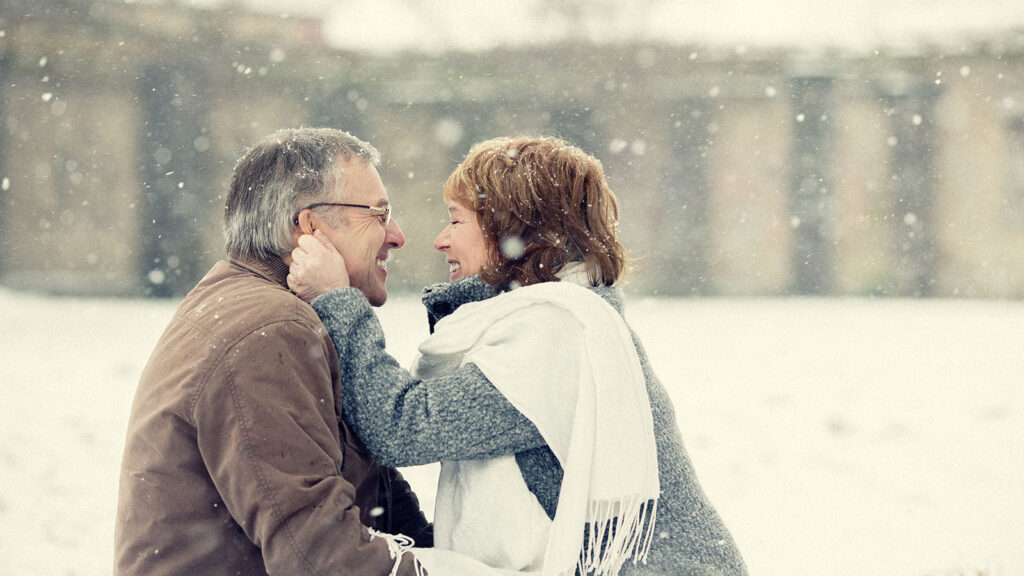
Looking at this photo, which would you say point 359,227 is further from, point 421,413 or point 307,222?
point 421,413

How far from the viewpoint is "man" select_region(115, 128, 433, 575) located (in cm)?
170

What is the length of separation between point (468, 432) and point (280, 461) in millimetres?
409

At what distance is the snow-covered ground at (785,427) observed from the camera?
198 inches

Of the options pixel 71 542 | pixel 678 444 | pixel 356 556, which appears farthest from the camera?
pixel 71 542

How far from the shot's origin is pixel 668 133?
1530 centimetres

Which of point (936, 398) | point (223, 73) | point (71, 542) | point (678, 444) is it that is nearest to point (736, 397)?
point (936, 398)

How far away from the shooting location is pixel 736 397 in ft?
28.3

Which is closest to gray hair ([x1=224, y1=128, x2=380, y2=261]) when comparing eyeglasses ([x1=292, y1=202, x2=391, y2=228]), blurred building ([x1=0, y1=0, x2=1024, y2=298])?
eyeglasses ([x1=292, y1=202, x2=391, y2=228])

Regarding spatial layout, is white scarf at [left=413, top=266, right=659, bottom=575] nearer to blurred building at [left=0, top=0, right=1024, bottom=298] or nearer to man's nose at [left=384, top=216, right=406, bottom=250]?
man's nose at [left=384, top=216, right=406, bottom=250]

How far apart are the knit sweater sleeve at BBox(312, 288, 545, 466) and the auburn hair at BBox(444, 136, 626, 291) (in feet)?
1.46

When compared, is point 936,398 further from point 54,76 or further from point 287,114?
point 54,76

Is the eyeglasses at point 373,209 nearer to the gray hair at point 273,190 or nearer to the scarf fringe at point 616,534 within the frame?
the gray hair at point 273,190

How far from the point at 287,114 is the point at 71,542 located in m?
10.8

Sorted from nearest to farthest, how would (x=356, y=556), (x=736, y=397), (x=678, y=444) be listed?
1. (x=356, y=556)
2. (x=678, y=444)
3. (x=736, y=397)
